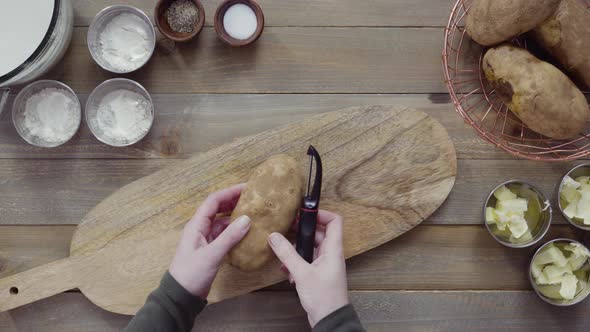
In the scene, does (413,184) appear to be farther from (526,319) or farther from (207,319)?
(207,319)

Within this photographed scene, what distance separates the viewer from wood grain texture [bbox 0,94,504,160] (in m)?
1.28

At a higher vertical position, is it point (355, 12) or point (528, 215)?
point (355, 12)

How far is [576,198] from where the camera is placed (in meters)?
1.27

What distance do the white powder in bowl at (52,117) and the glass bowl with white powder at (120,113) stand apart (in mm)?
45

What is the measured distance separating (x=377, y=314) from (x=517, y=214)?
0.45 meters

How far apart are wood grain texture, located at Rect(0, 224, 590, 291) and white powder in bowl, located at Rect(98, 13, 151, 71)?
1.53ft

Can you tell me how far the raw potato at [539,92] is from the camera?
112cm

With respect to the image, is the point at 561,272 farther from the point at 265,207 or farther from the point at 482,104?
the point at 265,207

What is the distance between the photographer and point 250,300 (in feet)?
4.24

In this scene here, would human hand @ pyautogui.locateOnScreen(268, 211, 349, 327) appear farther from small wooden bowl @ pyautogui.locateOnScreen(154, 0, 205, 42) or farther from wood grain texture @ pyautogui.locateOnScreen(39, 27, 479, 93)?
small wooden bowl @ pyautogui.locateOnScreen(154, 0, 205, 42)

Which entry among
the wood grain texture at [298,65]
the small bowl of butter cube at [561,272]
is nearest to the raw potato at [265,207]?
the wood grain texture at [298,65]

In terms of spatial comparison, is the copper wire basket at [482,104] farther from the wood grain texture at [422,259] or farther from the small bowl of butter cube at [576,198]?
the wood grain texture at [422,259]

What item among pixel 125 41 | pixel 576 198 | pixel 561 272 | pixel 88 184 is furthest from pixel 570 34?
pixel 88 184

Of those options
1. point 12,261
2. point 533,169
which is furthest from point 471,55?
point 12,261
